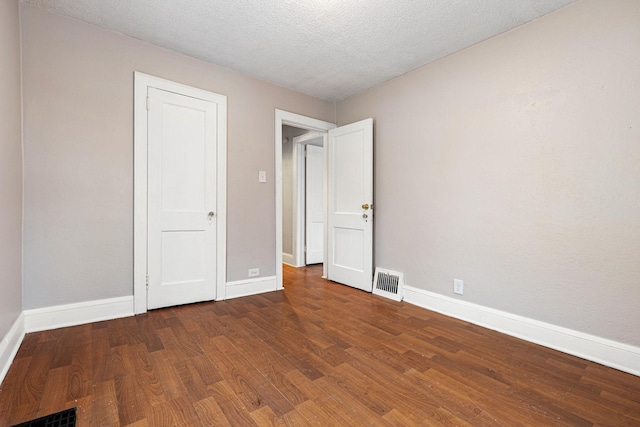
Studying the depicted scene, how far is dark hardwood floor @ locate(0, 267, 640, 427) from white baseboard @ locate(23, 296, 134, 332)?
0.08m

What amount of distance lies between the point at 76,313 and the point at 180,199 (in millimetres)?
1233

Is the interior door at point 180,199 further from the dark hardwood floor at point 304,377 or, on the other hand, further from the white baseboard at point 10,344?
the white baseboard at point 10,344

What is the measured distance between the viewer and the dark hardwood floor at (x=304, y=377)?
1.42m

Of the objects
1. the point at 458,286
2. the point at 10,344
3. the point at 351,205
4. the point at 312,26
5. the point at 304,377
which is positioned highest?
the point at 312,26

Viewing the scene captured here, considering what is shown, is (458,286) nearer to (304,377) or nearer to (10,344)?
(304,377)

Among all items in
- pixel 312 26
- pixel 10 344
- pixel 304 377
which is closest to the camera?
pixel 304 377

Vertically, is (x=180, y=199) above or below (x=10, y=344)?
above

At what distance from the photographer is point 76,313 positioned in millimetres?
2426

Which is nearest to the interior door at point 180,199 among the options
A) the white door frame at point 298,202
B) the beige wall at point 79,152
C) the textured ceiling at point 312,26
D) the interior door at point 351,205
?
the beige wall at point 79,152

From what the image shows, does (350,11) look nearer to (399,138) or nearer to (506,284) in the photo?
(399,138)

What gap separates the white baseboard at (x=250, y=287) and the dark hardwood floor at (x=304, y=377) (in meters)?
0.60

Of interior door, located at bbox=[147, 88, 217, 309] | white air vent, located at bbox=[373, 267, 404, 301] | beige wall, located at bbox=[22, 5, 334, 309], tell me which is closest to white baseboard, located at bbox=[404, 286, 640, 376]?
white air vent, located at bbox=[373, 267, 404, 301]

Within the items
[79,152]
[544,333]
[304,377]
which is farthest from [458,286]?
[79,152]

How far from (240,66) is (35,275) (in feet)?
8.40
